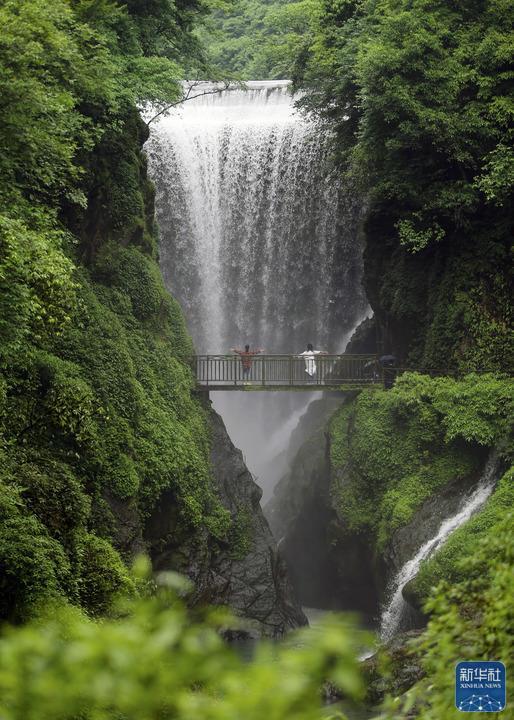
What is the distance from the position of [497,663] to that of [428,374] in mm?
16788

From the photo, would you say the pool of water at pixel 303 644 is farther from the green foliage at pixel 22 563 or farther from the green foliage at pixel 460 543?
the green foliage at pixel 22 563

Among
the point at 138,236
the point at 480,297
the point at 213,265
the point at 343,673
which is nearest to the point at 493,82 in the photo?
the point at 480,297

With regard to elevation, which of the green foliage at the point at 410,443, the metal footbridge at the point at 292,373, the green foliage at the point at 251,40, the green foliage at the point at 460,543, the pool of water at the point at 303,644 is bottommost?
the pool of water at the point at 303,644

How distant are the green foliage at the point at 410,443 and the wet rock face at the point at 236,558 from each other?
7.86 ft

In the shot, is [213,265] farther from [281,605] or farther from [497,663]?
[497,663]

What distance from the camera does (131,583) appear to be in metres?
12.1

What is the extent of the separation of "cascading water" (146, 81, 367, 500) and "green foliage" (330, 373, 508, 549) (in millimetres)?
7775

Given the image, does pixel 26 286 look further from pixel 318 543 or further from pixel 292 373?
pixel 318 543

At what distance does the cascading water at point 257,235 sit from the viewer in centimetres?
2961

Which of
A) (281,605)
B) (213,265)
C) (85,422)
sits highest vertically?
(213,265)

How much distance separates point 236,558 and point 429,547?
4.96 meters

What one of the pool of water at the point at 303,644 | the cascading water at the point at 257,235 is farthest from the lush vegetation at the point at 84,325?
the cascading water at the point at 257,235

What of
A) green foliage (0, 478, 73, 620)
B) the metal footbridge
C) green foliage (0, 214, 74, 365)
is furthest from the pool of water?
the metal footbridge

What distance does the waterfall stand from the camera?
18.2 m
